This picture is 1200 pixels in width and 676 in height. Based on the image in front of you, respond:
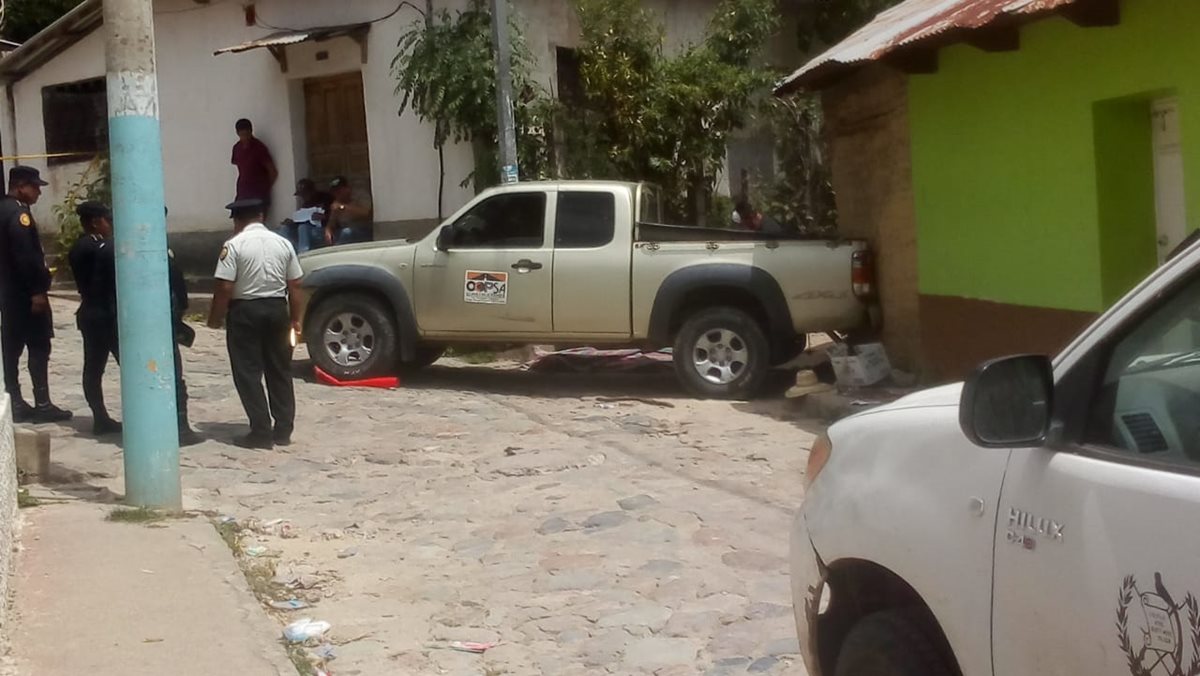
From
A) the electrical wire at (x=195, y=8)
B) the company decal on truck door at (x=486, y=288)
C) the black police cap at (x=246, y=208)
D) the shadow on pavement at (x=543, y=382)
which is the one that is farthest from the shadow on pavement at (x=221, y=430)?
the electrical wire at (x=195, y=8)

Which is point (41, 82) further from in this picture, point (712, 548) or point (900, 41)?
point (712, 548)

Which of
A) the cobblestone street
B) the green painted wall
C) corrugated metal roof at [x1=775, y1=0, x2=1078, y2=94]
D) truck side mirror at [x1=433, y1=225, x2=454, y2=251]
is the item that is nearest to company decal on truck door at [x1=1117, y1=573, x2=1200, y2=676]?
the cobblestone street

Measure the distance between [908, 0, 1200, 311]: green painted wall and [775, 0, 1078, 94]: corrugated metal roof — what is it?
459 mm

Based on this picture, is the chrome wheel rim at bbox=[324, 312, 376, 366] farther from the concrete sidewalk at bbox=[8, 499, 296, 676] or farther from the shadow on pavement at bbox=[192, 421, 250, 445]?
the concrete sidewalk at bbox=[8, 499, 296, 676]

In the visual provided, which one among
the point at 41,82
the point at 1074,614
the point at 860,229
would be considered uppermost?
the point at 41,82

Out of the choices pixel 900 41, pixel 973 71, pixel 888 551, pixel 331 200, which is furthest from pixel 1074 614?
pixel 331 200

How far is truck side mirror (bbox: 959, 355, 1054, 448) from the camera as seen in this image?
9.83 ft

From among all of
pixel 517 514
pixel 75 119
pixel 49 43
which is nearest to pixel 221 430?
pixel 517 514

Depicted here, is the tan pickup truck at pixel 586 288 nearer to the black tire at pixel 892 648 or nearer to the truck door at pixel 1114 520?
the black tire at pixel 892 648

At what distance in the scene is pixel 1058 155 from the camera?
Answer: 386 inches

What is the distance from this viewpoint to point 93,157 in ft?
64.0

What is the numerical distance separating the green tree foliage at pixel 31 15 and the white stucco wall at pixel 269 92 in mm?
6534

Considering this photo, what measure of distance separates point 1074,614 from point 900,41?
25.6 ft

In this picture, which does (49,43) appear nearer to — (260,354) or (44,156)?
(44,156)
